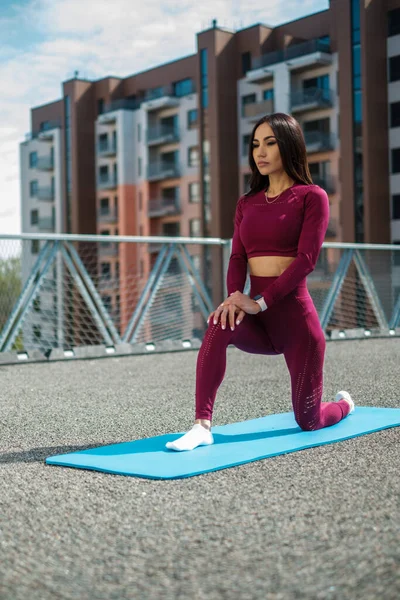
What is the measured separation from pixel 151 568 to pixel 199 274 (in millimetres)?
8182

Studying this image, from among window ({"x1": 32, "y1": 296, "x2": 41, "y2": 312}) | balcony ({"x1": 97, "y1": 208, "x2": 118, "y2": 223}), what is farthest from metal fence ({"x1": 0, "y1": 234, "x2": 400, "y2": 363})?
balcony ({"x1": 97, "y1": 208, "x2": 118, "y2": 223})

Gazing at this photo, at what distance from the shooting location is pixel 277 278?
150 inches

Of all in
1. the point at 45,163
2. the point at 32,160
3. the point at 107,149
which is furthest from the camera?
the point at 32,160

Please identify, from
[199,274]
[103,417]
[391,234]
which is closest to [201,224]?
[391,234]

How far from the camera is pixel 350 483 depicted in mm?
2904

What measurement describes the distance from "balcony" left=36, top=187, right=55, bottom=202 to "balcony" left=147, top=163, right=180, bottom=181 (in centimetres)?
1016

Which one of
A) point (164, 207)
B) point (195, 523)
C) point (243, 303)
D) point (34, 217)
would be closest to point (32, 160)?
point (34, 217)

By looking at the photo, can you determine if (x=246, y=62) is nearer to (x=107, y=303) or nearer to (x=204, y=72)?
(x=204, y=72)

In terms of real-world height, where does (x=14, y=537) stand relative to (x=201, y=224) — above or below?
below

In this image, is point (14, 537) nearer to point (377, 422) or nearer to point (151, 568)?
point (151, 568)

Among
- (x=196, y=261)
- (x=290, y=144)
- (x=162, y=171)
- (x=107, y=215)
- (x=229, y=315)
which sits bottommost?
(x=229, y=315)

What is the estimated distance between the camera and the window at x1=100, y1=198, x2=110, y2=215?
58.4 metres

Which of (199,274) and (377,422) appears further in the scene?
(199,274)

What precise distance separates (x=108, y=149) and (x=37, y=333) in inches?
1978
